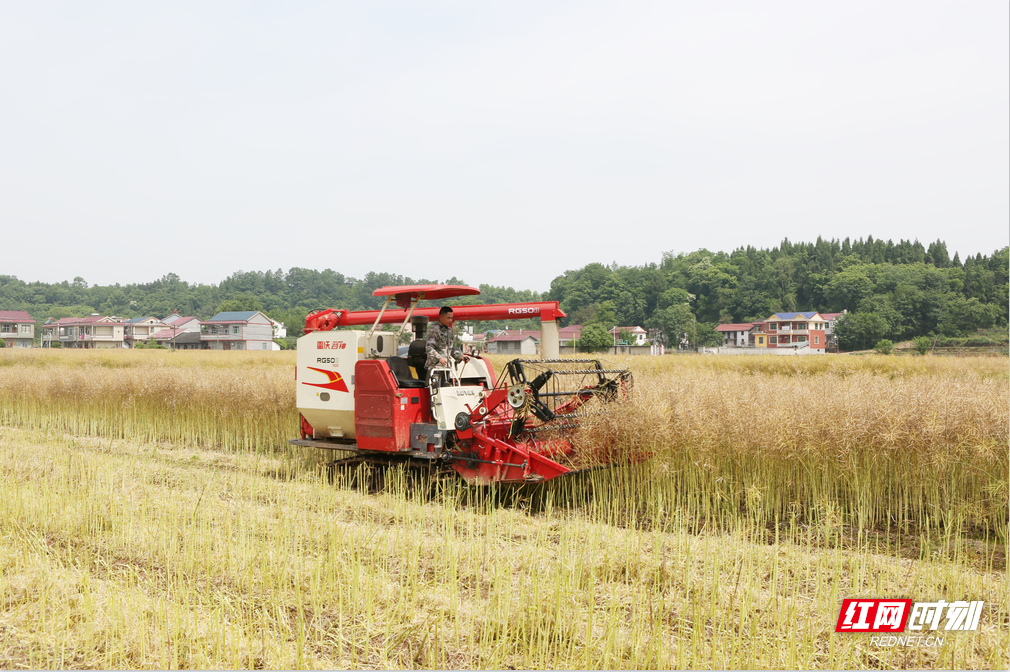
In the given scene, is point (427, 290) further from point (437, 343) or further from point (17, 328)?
point (17, 328)

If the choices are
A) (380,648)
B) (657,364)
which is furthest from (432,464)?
(657,364)

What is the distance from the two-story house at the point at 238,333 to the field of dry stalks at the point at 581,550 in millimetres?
74832

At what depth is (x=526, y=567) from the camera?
4.98 metres

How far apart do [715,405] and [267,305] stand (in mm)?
119985

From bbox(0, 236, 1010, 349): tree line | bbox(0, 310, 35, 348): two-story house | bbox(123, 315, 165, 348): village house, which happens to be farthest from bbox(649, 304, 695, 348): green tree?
bbox(0, 310, 35, 348): two-story house

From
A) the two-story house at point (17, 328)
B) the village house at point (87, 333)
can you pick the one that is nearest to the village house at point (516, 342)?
the village house at point (87, 333)

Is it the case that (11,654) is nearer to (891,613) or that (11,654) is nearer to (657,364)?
(891,613)

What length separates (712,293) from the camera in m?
105

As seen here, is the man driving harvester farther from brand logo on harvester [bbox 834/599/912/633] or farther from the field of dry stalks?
brand logo on harvester [bbox 834/599/912/633]

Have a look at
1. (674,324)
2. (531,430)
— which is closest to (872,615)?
(531,430)

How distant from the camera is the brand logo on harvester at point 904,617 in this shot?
154 inches

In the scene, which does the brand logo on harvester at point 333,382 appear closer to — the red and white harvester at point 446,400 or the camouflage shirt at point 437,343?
the red and white harvester at point 446,400

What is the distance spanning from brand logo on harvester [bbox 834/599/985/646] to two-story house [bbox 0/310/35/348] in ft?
337

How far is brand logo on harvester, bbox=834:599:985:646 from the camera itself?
12.8 ft
